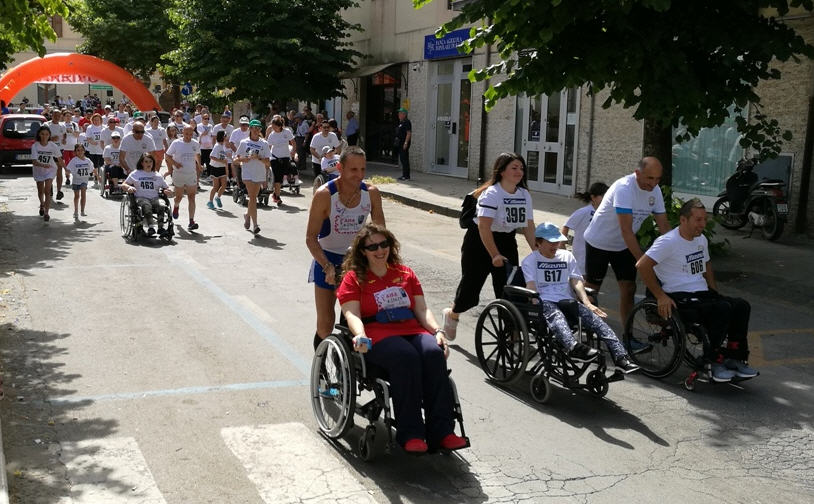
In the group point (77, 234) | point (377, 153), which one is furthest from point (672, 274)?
point (377, 153)

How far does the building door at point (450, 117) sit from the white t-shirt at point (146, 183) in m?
12.4

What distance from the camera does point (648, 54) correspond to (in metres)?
9.85

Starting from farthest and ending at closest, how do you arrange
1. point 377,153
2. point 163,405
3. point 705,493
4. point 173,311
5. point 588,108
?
point 377,153, point 588,108, point 173,311, point 163,405, point 705,493

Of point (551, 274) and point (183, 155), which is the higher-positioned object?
point (183, 155)

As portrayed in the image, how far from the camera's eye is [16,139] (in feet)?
84.9

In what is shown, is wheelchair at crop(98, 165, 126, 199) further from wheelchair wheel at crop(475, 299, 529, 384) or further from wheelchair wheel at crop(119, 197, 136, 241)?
wheelchair wheel at crop(475, 299, 529, 384)

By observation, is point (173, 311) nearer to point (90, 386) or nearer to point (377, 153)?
point (90, 386)

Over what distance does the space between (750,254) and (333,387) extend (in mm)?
9236

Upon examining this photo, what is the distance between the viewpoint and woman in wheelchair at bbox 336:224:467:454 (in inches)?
206

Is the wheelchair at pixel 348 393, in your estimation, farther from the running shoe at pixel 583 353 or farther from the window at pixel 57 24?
the window at pixel 57 24

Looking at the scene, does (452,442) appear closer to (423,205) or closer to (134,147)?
(134,147)

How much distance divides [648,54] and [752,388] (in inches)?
164

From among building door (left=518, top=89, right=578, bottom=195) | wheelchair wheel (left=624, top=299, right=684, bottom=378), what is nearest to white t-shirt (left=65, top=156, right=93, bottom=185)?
building door (left=518, top=89, right=578, bottom=195)

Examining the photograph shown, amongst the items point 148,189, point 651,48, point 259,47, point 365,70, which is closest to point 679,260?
point 651,48
